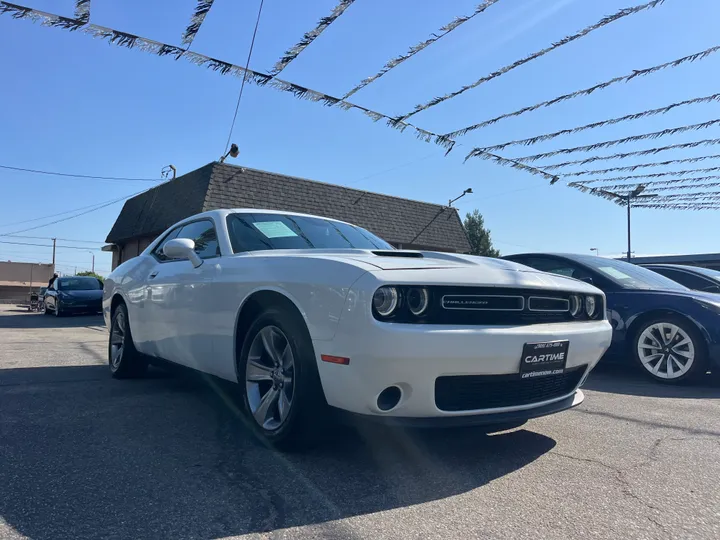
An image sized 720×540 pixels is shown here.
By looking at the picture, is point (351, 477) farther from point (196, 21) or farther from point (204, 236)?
point (196, 21)

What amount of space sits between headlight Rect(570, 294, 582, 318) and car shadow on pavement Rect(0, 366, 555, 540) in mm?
779

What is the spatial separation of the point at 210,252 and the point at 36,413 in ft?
5.24

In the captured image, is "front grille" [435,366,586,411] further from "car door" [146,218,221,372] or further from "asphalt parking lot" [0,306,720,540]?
"car door" [146,218,221,372]

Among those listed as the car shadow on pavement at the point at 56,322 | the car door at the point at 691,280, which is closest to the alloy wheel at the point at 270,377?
the car door at the point at 691,280

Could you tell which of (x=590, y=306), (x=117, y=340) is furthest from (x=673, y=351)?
(x=117, y=340)

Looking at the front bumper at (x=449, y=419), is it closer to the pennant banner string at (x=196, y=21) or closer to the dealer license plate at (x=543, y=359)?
the dealer license plate at (x=543, y=359)

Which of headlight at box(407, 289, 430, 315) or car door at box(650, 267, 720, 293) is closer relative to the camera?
headlight at box(407, 289, 430, 315)

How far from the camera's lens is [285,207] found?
15.5 metres

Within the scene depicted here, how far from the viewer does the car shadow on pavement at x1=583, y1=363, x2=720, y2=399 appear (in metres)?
4.90

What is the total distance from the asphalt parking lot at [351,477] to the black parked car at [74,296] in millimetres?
14006

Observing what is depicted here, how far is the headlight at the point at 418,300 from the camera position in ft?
8.64

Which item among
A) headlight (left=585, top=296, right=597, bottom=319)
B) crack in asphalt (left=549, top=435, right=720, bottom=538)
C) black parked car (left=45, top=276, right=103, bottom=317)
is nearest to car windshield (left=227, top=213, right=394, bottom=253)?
headlight (left=585, top=296, right=597, bottom=319)

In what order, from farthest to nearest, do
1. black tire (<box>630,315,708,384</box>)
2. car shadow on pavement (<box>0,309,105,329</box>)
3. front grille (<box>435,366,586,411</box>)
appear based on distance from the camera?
1. car shadow on pavement (<box>0,309,105,329</box>)
2. black tire (<box>630,315,708,384</box>)
3. front grille (<box>435,366,586,411</box>)

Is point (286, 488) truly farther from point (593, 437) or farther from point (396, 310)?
point (593, 437)
